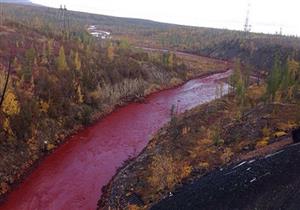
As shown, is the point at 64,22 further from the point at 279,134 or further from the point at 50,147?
the point at 279,134

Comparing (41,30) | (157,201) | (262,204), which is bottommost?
(157,201)

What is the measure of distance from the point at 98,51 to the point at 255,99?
3301cm

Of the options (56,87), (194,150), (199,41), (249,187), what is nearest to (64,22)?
(199,41)

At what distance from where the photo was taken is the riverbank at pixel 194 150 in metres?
29.2

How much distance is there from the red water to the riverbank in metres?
1.78

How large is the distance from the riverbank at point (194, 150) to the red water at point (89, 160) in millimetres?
1777

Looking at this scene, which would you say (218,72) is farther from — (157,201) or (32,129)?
(157,201)

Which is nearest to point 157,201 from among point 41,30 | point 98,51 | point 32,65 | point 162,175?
point 162,175

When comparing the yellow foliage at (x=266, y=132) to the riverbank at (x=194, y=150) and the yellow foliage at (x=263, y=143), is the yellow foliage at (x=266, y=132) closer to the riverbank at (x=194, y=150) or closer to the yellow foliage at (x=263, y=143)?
the riverbank at (x=194, y=150)

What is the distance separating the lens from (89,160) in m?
38.9

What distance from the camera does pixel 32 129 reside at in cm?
3900

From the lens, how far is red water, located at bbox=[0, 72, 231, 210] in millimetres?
31344

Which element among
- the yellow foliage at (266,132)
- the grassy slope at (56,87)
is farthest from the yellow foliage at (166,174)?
the grassy slope at (56,87)

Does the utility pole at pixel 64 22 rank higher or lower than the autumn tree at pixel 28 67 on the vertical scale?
higher
